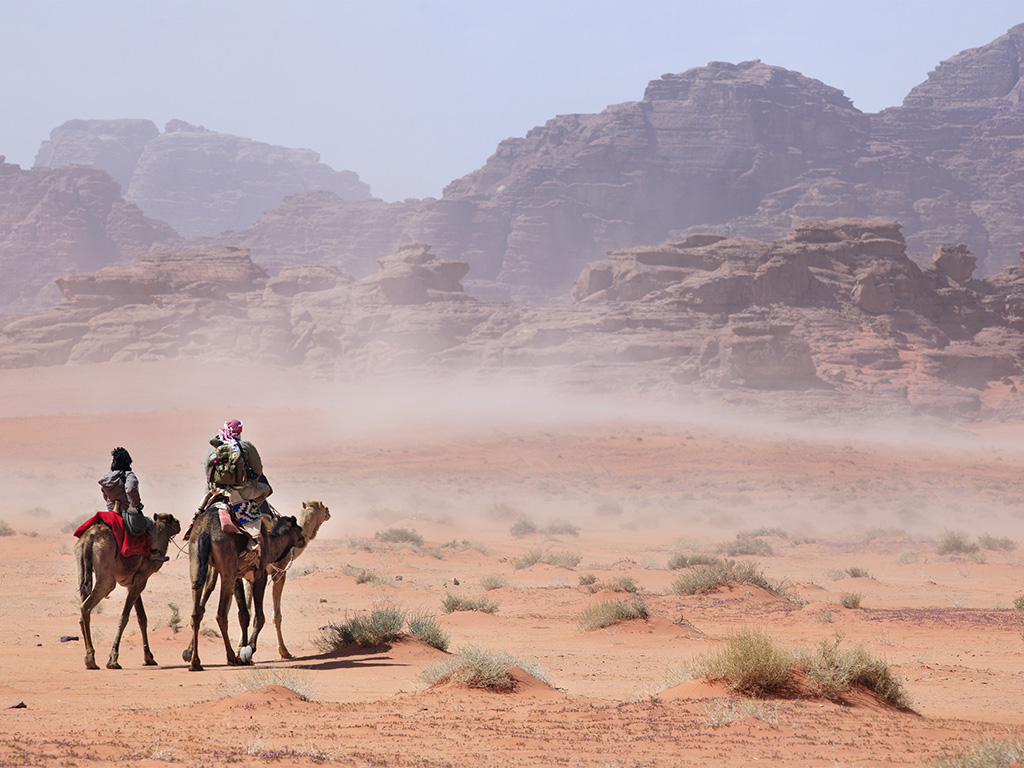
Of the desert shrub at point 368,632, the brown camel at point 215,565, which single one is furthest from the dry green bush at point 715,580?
the brown camel at point 215,565

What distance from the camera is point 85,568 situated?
9.23 meters

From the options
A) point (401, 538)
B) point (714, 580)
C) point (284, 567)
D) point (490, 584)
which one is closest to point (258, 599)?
point (284, 567)

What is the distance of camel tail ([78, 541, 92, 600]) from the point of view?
920 cm

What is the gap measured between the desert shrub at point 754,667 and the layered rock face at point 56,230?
15657 cm

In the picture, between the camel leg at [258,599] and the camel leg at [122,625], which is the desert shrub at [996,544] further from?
the camel leg at [122,625]

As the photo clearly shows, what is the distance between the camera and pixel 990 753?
213 inches

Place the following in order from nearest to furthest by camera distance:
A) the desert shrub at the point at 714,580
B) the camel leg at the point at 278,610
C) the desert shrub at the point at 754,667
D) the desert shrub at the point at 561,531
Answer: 1. the desert shrub at the point at 754,667
2. the camel leg at the point at 278,610
3. the desert shrub at the point at 714,580
4. the desert shrub at the point at 561,531

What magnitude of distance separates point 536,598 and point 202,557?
26.7 feet

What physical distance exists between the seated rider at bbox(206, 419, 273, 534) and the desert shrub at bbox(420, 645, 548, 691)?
2.64 metres

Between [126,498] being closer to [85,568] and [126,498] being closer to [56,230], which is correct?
[85,568]

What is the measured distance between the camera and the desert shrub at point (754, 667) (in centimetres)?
739

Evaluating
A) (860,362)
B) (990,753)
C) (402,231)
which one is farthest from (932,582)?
(402,231)

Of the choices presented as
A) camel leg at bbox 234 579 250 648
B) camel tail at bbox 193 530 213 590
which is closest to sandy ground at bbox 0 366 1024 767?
camel leg at bbox 234 579 250 648

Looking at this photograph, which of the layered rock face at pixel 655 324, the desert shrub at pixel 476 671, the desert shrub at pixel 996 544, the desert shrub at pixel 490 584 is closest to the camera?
the desert shrub at pixel 476 671
